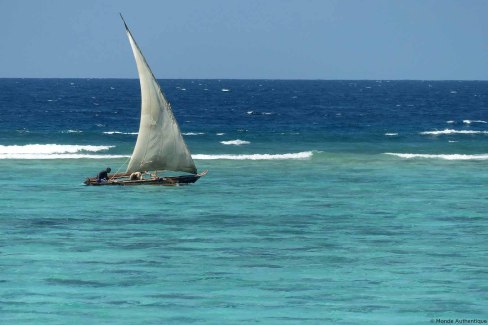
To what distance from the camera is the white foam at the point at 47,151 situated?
6242 centimetres

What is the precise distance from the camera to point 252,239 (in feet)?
110

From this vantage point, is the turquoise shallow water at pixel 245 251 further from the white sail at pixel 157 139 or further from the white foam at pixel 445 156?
the white foam at pixel 445 156

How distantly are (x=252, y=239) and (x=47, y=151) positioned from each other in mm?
34495

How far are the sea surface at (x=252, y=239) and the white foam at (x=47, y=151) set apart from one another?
0.55 feet

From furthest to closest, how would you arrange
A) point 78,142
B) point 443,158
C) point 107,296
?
point 78,142 → point 443,158 → point 107,296

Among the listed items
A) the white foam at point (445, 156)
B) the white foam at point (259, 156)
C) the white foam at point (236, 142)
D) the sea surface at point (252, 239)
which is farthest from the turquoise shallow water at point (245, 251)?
the white foam at point (236, 142)

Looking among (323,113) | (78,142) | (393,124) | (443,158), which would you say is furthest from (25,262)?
(323,113)

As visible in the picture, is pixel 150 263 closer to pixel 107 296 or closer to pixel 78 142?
pixel 107 296

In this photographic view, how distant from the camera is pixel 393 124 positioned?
325 ft

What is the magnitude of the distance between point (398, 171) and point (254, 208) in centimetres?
1613

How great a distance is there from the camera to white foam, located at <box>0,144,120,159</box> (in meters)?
62.4

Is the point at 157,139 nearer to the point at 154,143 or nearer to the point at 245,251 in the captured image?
the point at 154,143

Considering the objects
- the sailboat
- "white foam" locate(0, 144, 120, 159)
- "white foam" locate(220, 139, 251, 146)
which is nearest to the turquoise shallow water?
the sailboat

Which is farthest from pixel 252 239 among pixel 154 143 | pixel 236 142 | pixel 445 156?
pixel 236 142
